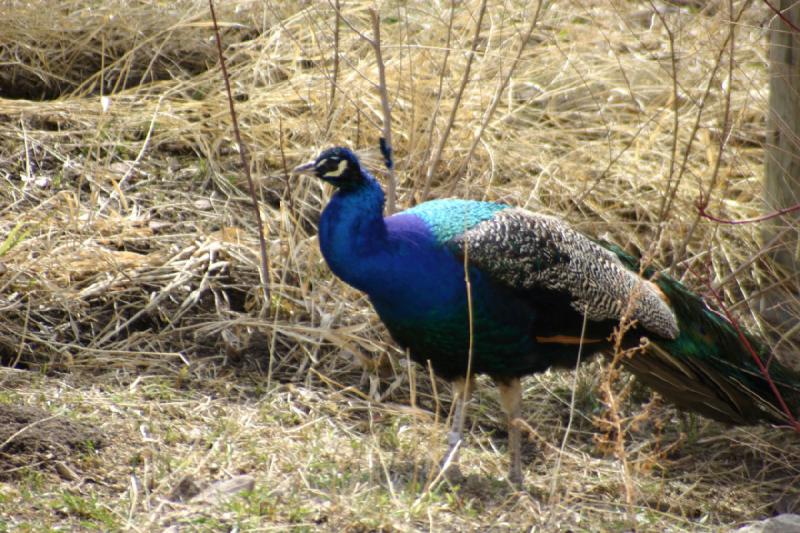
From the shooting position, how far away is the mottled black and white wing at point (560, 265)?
329cm

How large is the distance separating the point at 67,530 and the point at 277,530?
49 cm

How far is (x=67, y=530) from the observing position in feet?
8.59

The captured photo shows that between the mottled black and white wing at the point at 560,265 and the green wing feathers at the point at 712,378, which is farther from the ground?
the mottled black and white wing at the point at 560,265

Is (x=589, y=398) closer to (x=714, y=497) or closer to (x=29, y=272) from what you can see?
(x=714, y=497)

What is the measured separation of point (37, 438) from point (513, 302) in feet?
4.55

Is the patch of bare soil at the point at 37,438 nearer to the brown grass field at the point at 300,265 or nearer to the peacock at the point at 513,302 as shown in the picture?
the brown grass field at the point at 300,265

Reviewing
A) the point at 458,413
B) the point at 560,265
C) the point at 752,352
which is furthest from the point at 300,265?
the point at 752,352

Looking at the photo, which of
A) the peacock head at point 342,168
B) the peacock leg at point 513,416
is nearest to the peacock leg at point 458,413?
the peacock leg at point 513,416

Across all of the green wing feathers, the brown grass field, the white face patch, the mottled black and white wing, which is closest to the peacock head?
the white face patch

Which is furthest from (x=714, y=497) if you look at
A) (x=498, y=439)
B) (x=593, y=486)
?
(x=498, y=439)

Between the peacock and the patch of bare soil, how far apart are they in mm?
837

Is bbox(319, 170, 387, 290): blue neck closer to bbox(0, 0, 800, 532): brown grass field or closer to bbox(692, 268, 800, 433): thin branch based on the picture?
bbox(0, 0, 800, 532): brown grass field

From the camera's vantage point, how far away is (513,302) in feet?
10.9

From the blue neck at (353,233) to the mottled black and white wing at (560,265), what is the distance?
0.24 meters
